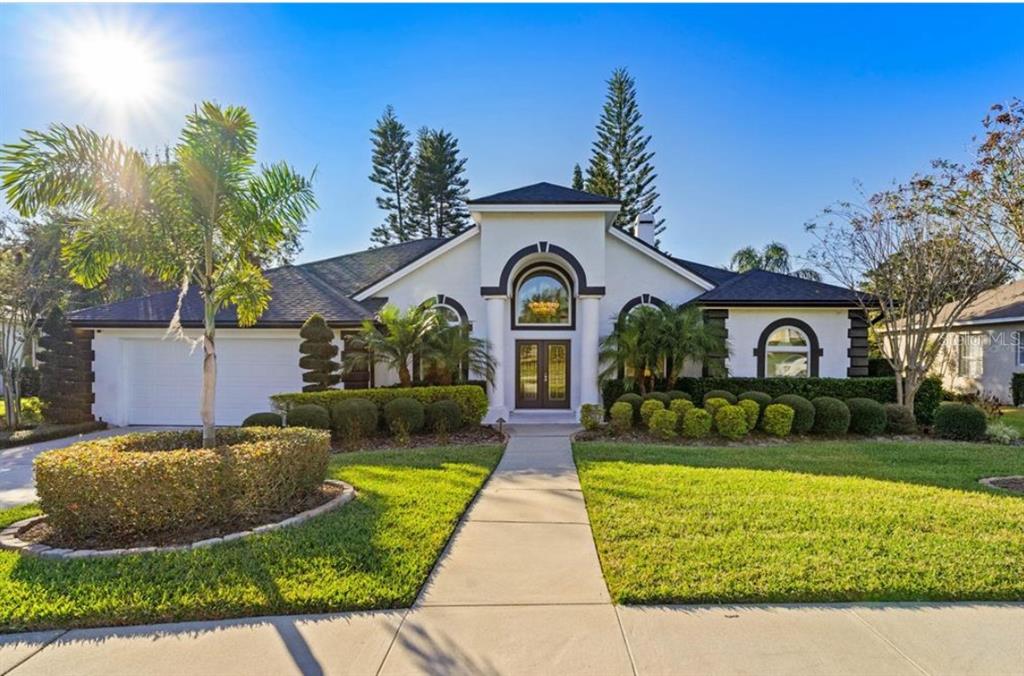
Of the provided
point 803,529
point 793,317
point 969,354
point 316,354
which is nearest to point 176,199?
point 316,354

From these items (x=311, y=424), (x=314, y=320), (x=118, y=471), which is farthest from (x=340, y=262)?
(x=118, y=471)

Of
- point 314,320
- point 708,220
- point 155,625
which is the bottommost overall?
point 155,625

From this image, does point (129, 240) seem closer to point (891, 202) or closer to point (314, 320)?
point (314, 320)

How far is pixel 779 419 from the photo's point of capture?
11.3m

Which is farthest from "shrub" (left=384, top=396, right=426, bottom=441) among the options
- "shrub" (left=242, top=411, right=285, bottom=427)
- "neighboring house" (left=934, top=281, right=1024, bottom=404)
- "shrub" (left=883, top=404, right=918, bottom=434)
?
"neighboring house" (left=934, top=281, right=1024, bottom=404)

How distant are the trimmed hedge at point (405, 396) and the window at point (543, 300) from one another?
3641mm

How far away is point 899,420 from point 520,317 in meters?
10.0

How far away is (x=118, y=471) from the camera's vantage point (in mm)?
4949

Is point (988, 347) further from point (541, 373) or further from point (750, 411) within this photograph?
point (541, 373)

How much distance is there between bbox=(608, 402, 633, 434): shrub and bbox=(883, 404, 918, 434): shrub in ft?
20.6

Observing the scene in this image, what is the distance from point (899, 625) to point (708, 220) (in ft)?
71.1

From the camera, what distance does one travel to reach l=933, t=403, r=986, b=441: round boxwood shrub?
442 inches

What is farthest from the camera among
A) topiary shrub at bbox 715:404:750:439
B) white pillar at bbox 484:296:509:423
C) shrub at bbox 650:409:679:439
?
white pillar at bbox 484:296:509:423

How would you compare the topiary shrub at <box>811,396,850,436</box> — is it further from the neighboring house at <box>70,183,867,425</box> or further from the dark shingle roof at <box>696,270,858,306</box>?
the dark shingle roof at <box>696,270,858,306</box>
